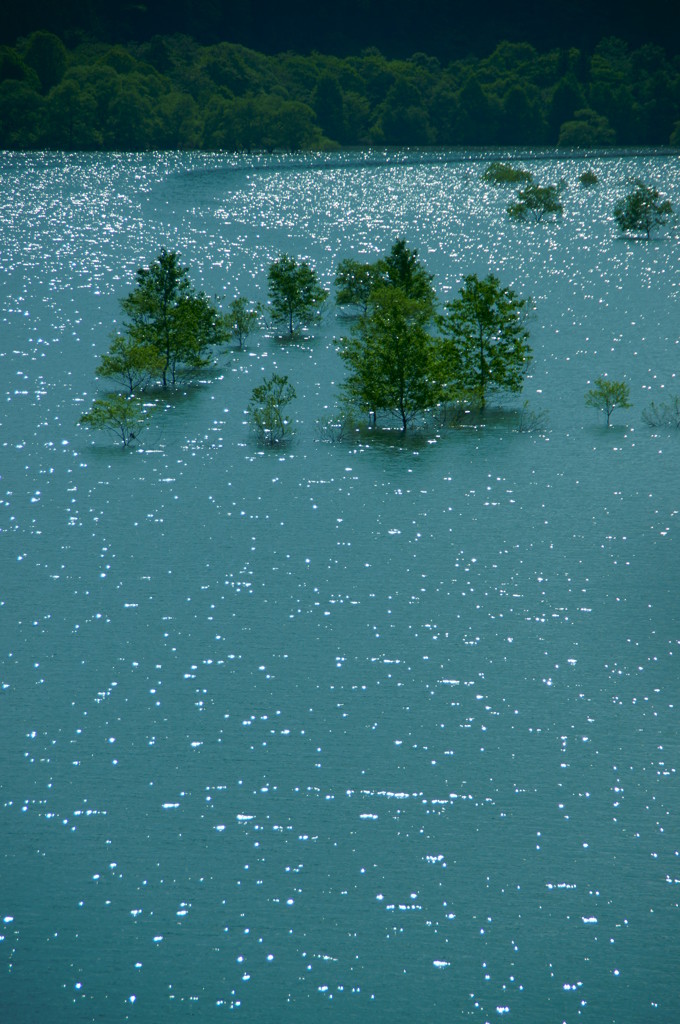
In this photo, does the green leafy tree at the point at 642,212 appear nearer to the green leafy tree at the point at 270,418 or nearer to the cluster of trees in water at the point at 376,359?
the cluster of trees in water at the point at 376,359

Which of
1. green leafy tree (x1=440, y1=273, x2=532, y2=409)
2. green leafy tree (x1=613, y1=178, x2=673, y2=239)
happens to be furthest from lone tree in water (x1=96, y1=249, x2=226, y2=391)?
green leafy tree (x1=613, y1=178, x2=673, y2=239)

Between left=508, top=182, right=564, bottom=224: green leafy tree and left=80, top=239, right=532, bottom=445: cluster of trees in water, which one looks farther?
left=508, top=182, right=564, bottom=224: green leafy tree

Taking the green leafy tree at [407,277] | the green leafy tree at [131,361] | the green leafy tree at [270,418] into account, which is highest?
the green leafy tree at [407,277]

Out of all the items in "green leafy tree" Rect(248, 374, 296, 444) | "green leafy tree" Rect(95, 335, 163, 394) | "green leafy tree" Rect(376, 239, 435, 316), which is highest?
"green leafy tree" Rect(376, 239, 435, 316)

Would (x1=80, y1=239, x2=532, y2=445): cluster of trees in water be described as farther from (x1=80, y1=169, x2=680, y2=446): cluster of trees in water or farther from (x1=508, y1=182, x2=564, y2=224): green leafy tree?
(x1=508, y1=182, x2=564, y2=224): green leafy tree

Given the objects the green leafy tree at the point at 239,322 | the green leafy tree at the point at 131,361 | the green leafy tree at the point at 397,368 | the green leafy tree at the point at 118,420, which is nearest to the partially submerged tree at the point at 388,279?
the green leafy tree at the point at 239,322

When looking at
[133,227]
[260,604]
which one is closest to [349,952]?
[260,604]

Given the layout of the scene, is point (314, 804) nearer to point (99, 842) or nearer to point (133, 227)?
point (99, 842)
